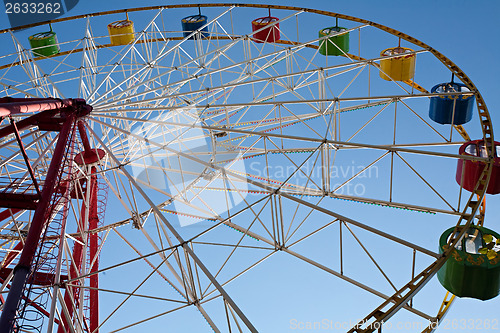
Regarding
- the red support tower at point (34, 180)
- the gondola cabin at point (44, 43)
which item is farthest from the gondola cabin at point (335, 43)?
the gondola cabin at point (44, 43)

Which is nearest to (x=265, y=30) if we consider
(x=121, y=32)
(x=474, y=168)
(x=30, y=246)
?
(x=121, y=32)

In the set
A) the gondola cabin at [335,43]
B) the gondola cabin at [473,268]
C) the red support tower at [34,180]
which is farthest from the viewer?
the gondola cabin at [335,43]

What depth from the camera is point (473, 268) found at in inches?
477

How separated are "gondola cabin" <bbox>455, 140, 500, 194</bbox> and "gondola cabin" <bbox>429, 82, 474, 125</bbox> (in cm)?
197

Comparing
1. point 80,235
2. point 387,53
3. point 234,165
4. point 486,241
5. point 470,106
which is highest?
point 387,53

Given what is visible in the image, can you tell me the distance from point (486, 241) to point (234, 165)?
13331 mm

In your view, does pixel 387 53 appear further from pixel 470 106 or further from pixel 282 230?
pixel 282 230

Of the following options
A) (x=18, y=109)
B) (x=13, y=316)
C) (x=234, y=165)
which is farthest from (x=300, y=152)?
(x=13, y=316)

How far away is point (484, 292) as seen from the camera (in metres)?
12.5

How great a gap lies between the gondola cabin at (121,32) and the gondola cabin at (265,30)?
7.09 metres

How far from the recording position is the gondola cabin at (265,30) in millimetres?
25908

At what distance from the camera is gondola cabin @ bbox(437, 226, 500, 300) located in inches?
480

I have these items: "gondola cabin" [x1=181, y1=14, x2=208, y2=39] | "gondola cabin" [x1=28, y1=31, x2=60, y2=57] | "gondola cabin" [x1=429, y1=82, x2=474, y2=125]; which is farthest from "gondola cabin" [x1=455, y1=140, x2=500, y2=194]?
"gondola cabin" [x1=28, y1=31, x2=60, y2=57]

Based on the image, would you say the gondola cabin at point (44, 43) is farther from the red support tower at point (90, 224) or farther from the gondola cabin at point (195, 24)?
the red support tower at point (90, 224)
